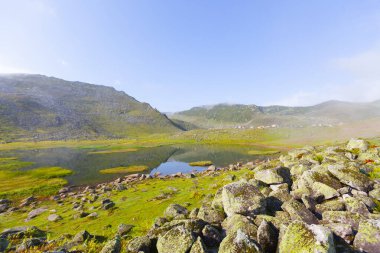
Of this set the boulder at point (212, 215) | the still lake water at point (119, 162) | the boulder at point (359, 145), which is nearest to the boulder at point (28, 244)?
the boulder at point (212, 215)

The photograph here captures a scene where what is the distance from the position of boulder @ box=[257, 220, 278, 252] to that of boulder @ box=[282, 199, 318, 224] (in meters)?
2.85

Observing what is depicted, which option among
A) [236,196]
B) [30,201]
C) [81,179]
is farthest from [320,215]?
[81,179]

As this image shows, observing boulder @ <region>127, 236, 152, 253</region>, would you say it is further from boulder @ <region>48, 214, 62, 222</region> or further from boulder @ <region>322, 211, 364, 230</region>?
boulder @ <region>48, 214, 62, 222</region>

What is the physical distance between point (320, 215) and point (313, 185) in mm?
3187

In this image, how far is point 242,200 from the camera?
15.1m

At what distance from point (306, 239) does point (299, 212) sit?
478 cm

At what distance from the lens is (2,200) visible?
4400 centimetres

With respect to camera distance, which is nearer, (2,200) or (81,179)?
(2,200)

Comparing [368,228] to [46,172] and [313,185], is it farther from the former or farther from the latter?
[46,172]

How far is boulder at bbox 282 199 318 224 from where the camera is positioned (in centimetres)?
1342

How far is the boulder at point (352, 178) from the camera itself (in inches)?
695

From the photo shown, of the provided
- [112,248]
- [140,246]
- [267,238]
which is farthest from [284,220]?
[112,248]

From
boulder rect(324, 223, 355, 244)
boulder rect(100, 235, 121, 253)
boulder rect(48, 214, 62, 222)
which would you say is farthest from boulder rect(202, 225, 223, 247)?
boulder rect(48, 214, 62, 222)

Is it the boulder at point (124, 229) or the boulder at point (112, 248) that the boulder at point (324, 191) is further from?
the boulder at point (124, 229)
